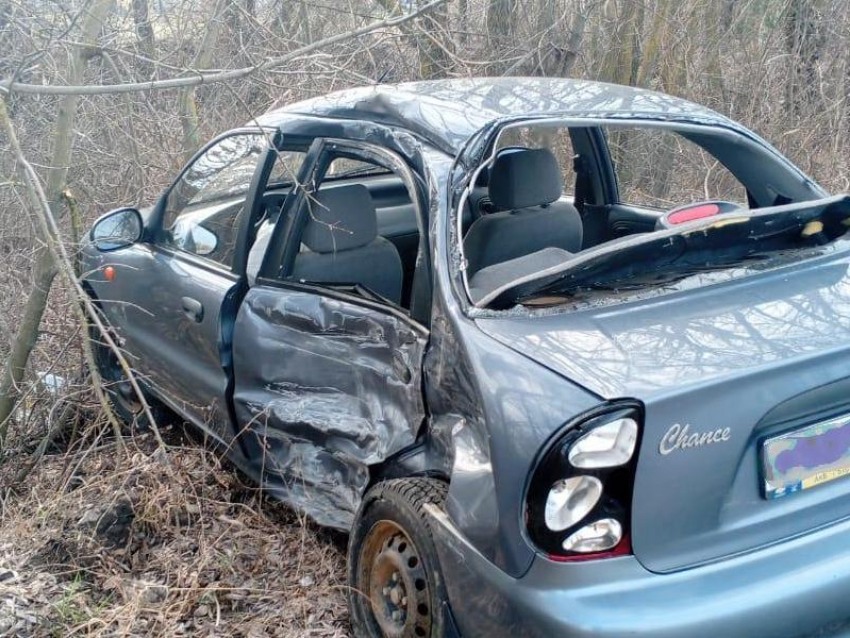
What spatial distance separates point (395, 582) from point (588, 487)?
0.85 m

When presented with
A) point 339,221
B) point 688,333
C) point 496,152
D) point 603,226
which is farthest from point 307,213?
Answer: point 688,333

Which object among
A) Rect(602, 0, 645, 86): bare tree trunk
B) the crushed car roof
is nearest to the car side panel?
the crushed car roof

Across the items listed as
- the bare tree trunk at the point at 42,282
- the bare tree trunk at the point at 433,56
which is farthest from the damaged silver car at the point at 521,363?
the bare tree trunk at the point at 433,56

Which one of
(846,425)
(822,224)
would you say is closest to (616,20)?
(822,224)

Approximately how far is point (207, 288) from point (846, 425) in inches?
98.7

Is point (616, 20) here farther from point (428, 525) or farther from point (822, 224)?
point (428, 525)

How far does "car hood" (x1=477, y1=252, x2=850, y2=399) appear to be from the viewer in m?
1.93

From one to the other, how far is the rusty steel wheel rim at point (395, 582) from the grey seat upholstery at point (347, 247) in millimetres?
1037

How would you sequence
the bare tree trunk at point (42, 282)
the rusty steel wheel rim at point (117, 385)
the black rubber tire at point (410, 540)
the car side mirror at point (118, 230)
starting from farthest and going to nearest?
the rusty steel wheel rim at point (117, 385) → the bare tree trunk at point (42, 282) → the car side mirror at point (118, 230) → the black rubber tire at point (410, 540)

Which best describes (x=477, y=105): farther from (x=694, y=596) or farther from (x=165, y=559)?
(x=165, y=559)

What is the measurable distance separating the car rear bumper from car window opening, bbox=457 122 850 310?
770mm

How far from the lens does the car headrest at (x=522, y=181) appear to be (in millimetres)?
2990

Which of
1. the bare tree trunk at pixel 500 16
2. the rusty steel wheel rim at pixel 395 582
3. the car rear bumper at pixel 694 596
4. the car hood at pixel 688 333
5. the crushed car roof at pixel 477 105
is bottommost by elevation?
the rusty steel wheel rim at pixel 395 582

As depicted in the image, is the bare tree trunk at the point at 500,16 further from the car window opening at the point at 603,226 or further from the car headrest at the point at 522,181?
the car headrest at the point at 522,181
